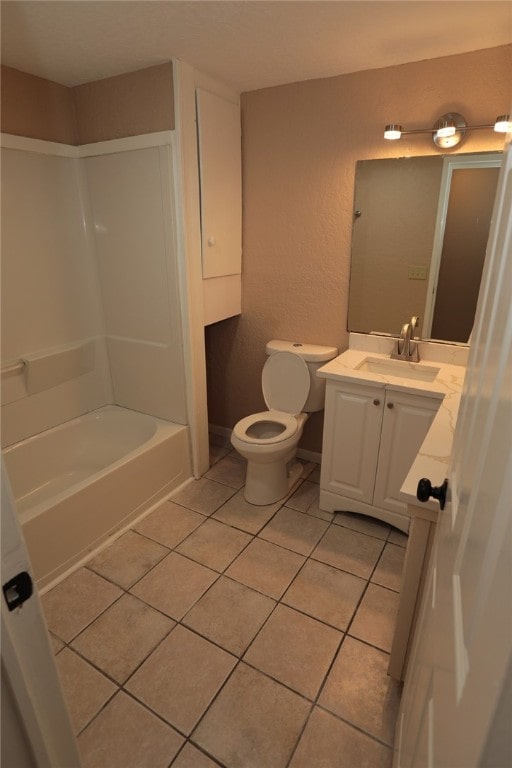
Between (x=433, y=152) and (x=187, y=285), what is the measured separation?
147cm

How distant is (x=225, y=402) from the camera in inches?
129

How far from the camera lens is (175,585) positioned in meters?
1.97

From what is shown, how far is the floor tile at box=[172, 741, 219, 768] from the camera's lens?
1308 mm

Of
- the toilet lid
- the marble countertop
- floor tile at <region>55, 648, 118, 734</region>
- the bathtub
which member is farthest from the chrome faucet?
floor tile at <region>55, 648, 118, 734</region>

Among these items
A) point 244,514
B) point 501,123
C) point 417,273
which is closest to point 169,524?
point 244,514

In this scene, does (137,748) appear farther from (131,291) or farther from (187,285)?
(131,291)

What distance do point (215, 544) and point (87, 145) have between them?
7.86 ft

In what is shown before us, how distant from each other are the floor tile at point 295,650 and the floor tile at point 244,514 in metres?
0.59

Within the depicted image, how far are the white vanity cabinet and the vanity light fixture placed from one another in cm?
125

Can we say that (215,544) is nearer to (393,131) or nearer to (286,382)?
(286,382)

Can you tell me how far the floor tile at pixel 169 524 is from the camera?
7.47ft

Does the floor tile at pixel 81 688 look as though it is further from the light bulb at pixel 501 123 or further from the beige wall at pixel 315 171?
the light bulb at pixel 501 123

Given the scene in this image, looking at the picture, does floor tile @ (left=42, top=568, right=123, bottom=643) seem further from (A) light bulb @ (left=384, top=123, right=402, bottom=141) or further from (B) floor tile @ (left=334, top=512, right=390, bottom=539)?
(A) light bulb @ (left=384, top=123, right=402, bottom=141)

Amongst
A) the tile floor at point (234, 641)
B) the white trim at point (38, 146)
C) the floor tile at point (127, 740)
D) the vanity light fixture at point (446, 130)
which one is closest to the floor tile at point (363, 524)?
the tile floor at point (234, 641)
